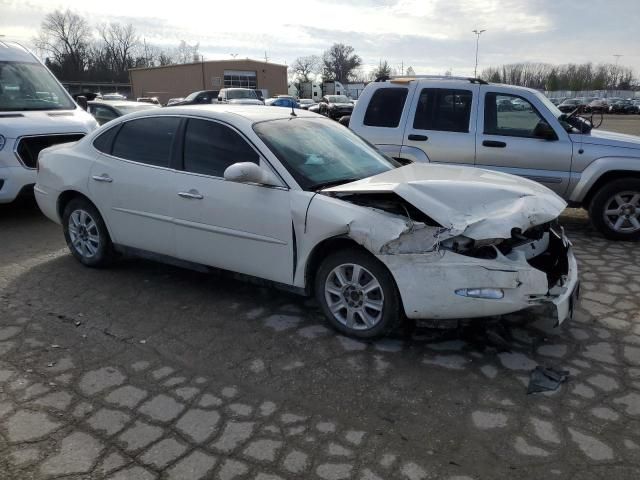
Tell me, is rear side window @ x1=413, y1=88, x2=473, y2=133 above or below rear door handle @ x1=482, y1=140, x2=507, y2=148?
above

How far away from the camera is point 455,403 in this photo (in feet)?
10.1

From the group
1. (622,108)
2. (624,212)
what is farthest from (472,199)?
(622,108)

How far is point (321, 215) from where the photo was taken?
373cm

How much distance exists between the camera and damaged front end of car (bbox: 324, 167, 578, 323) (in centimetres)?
334

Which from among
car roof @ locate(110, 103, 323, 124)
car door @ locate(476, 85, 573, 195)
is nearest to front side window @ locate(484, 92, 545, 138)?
car door @ locate(476, 85, 573, 195)

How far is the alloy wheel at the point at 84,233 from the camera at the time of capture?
17.4 feet

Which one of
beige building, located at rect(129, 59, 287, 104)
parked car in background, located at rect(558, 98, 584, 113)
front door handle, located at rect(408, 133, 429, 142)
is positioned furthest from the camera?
beige building, located at rect(129, 59, 287, 104)

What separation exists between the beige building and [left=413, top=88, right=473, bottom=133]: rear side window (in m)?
58.0

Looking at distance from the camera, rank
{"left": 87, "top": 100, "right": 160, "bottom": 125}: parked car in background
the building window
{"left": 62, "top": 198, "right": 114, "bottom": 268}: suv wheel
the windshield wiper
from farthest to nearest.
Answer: the building window, {"left": 87, "top": 100, "right": 160, "bottom": 125}: parked car in background, {"left": 62, "top": 198, "right": 114, "bottom": 268}: suv wheel, the windshield wiper

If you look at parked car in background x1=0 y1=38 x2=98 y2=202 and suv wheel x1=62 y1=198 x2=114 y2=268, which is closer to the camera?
suv wheel x1=62 y1=198 x2=114 y2=268

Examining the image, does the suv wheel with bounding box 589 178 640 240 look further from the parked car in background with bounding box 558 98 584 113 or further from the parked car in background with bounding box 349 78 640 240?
the parked car in background with bounding box 558 98 584 113

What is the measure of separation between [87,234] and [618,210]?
19.9 ft

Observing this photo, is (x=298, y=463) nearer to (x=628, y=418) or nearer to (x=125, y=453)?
(x=125, y=453)

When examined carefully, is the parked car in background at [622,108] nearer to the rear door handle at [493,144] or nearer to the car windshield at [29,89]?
the rear door handle at [493,144]
